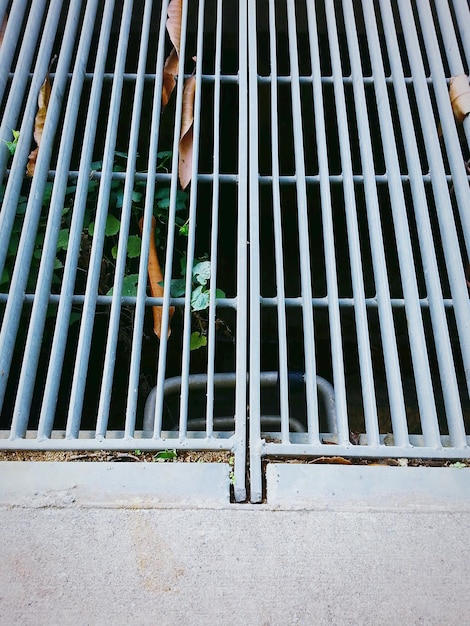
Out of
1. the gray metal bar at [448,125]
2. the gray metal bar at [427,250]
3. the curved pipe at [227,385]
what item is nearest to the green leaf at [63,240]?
the curved pipe at [227,385]

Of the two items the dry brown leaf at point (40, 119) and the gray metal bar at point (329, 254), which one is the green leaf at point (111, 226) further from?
the gray metal bar at point (329, 254)

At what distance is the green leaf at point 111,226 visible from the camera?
170 centimetres

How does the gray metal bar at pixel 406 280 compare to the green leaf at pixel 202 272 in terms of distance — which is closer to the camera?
the gray metal bar at pixel 406 280

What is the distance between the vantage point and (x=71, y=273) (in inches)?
60.3

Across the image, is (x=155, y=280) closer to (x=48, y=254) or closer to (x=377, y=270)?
(x=48, y=254)

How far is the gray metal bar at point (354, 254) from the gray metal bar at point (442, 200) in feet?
0.70

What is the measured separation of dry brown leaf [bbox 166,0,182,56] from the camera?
1.87 m

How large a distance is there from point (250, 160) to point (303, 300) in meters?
0.50

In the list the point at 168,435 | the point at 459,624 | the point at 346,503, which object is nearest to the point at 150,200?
the point at 168,435

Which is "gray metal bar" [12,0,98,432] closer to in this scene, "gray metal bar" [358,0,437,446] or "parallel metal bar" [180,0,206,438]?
"parallel metal bar" [180,0,206,438]

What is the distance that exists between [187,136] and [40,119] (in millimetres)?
487

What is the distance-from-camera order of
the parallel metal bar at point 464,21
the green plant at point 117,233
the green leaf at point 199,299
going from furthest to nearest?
the parallel metal bar at point 464,21 < the green plant at point 117,233 < the green leaf at point 199,299

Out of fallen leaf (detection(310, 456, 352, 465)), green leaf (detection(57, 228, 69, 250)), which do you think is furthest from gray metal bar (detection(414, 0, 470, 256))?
green leaf (detection(57, 228, 69, 250))

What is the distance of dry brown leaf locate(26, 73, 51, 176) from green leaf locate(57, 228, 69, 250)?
210mm
